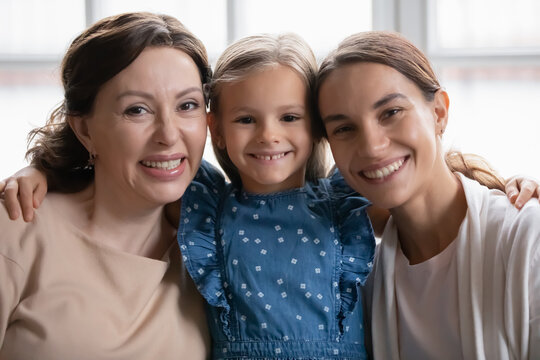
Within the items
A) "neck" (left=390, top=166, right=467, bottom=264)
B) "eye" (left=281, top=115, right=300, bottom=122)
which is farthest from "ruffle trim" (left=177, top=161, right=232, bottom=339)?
"neck" (left=390, top=166, right=467, bottom=264)

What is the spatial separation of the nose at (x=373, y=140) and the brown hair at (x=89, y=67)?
0.49 metres

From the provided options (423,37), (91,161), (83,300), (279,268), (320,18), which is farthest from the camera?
(320,18)

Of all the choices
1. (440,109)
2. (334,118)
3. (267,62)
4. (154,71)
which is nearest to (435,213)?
(440,109)

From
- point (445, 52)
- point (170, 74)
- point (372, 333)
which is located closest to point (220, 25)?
point (445, 52)

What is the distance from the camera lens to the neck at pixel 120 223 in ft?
6.02

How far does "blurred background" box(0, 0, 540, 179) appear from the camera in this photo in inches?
153

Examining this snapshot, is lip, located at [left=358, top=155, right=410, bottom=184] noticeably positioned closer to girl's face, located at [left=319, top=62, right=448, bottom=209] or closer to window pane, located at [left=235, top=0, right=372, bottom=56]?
girl's face, located at [left=319, top=62, right=448, bottom=209]

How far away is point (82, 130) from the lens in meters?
1.84

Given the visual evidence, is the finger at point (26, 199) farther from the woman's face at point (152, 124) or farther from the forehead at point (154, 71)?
the forehead at point (154, 71)

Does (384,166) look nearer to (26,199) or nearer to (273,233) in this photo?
(273,233)

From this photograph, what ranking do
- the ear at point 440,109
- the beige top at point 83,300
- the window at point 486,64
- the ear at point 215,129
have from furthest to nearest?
the window at point 486,64, the ear at point 215,129, the ear at point 440,109, the beige top at point 83,300

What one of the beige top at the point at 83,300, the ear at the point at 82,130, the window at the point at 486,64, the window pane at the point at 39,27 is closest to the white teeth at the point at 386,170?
the beige top at the point at 83,300

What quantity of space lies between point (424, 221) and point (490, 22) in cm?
245

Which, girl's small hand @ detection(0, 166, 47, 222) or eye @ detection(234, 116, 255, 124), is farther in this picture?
eye @ detection(234, 116, 255, 124)
